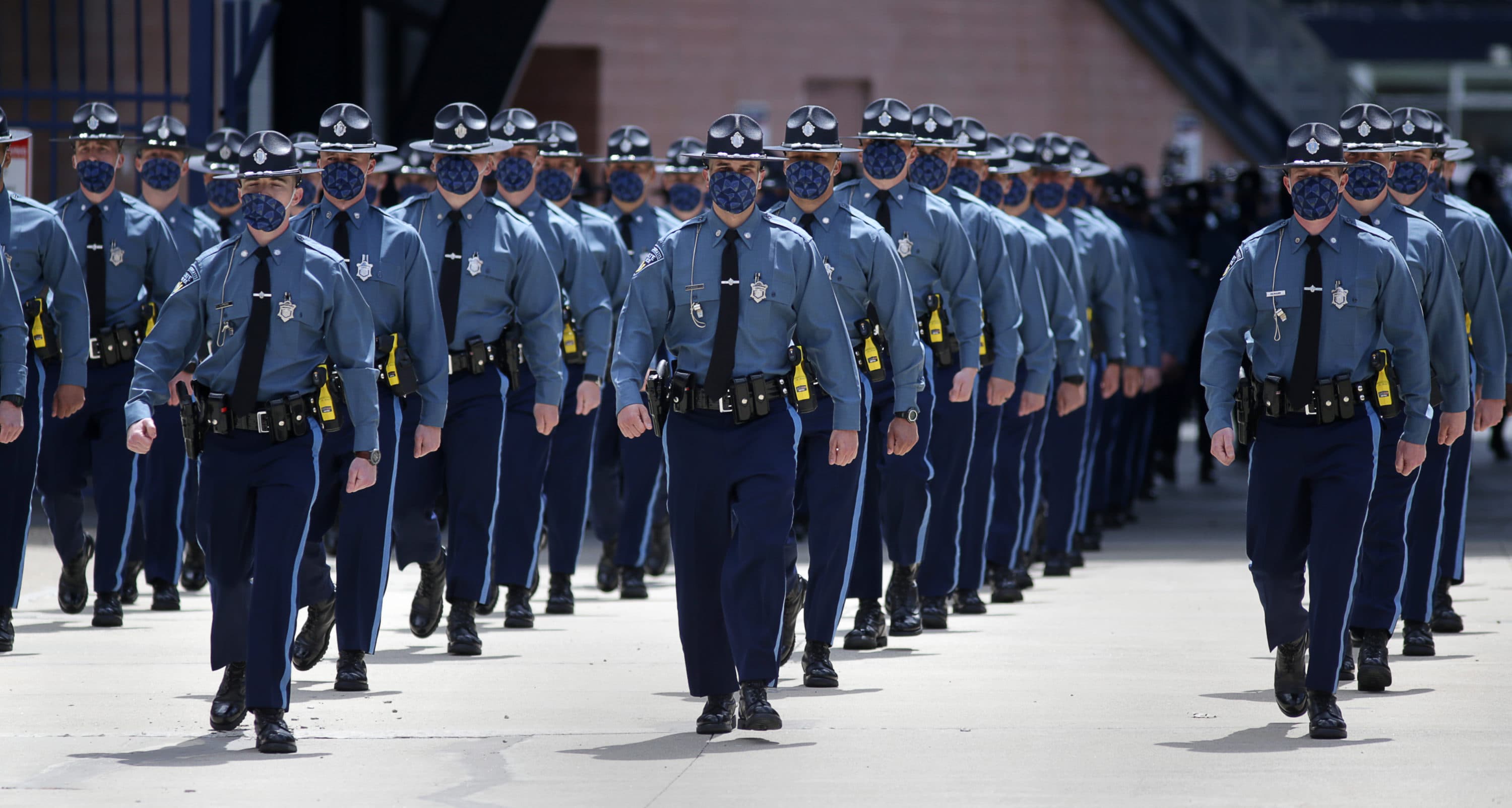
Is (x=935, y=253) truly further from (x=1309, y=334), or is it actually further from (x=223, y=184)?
(x=223, y=184)

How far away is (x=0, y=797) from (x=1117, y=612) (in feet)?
20.0

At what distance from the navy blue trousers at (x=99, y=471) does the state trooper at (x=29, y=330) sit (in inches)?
20.3

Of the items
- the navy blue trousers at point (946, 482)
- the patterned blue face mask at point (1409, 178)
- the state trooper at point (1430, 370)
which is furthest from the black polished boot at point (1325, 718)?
the navy blue trousers at point (946, 482)

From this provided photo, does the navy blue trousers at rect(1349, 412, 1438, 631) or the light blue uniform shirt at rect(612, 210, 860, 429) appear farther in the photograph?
the navy blue trousers at rect(1349, 412, 1438, 631)

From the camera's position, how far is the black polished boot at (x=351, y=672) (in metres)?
8.83

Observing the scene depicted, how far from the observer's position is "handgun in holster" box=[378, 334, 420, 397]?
8.95m

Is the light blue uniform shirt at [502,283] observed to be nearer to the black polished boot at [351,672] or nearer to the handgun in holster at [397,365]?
the handgun in holster at [397,365]

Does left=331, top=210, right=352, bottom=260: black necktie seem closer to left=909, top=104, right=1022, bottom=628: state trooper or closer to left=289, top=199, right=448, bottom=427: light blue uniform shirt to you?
left=289, top=199, right=448, bottom=427: light blue uniform shirt

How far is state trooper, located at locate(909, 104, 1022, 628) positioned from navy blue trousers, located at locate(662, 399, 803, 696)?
108 inches

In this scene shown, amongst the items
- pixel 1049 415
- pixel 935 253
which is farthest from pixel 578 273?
pixel 1049 415

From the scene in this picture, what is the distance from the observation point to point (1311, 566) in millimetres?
7793

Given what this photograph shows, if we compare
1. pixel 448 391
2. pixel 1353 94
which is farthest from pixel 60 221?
pixel 1353 94


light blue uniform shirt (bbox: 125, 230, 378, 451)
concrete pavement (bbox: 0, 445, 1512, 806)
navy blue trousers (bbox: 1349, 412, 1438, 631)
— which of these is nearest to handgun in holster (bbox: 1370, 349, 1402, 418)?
navy blue trousers (bbox: 1349, 412, 1438, 631)

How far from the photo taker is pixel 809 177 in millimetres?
9164
